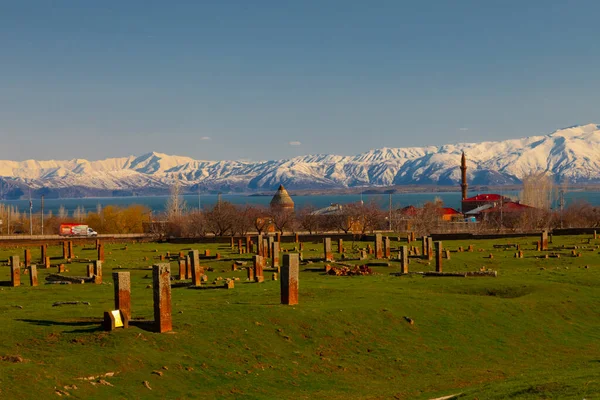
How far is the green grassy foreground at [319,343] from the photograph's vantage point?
2622 cm

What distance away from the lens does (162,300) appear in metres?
29.7

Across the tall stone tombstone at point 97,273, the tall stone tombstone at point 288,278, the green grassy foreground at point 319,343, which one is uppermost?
the tall stone tombstone at point 288,278

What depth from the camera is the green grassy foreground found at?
26219 millimetres

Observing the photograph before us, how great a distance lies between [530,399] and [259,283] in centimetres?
2607

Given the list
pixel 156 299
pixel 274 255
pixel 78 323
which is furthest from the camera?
pixel 274 255

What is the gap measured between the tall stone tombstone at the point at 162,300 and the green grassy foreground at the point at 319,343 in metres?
0.47

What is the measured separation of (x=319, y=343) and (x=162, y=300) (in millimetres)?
6388

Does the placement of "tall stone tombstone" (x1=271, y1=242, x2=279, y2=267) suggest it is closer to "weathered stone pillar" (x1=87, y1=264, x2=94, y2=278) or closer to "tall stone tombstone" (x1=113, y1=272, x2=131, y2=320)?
"weathered stone pillar" (x1=87, y1=264, x2=94, y2=278)

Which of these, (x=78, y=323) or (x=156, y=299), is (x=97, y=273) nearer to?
(x=78, y=323)

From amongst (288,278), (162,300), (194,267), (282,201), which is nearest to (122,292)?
(162,300)

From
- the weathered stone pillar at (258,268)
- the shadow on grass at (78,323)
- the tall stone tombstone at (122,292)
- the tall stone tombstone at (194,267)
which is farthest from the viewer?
the weathered stone pillar at (258,268)

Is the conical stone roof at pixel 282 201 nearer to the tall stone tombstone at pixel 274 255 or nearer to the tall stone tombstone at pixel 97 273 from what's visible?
the tall stone tombstone at pixel 274 255

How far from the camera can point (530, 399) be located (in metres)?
23.5

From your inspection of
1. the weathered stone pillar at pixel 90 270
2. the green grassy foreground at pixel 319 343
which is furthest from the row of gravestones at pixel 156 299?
the weathered stone pillar at pixel 90 270
